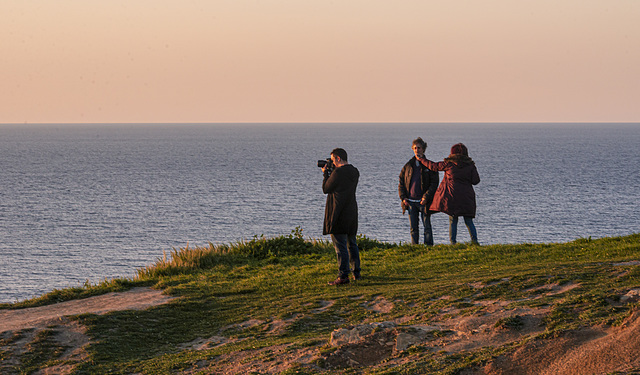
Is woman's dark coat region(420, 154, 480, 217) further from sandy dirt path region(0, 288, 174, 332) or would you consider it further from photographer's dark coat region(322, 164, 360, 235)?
sandy dirt path region(0, 288, 174, 332)

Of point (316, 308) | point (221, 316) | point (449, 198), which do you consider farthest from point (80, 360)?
point (449, 198)

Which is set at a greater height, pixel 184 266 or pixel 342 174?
pixel 342 174

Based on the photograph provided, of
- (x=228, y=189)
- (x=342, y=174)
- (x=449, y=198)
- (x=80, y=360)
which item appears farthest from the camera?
(x=228, y=189)

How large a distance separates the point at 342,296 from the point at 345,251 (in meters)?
1.10

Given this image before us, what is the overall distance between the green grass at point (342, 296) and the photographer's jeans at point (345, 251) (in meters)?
0.28

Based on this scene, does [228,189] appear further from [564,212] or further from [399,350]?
[399,350]

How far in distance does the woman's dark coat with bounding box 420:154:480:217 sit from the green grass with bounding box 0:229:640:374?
34.5 inches

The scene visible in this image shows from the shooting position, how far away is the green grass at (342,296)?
760 cm

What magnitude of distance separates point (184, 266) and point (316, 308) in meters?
6.44

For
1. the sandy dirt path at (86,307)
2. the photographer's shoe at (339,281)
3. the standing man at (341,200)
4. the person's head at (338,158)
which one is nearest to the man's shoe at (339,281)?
the photographer's shoe at (339,281)

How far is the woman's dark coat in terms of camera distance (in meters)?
14.6

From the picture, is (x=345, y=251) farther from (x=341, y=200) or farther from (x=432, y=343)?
(x=432, y=343)

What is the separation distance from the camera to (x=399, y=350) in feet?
22.6

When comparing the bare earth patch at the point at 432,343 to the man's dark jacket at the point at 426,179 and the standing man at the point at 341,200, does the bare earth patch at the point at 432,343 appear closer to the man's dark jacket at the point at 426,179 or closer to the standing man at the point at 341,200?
the standing man at the point at 341,200
